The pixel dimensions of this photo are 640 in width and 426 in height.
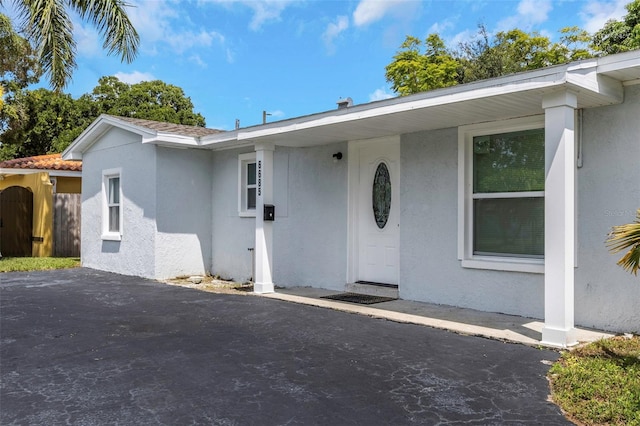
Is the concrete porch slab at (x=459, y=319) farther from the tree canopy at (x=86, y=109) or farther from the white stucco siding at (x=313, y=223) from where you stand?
the tree canopy at (x=86, y=109)

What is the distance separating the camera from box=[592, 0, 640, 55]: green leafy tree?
59.3ft

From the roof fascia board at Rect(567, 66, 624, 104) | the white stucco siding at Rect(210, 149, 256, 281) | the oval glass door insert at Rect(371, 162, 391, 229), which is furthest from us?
the white stucco siding at Rect(210, 149, 256, 281)

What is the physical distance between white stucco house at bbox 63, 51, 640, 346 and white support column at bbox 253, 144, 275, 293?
25mm

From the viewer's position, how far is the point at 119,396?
159 inches

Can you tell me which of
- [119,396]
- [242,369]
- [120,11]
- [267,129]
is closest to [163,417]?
[119,396]

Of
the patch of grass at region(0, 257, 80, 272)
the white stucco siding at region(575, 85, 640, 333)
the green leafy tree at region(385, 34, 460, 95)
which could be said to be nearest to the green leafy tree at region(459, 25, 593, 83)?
the green leafy tree at region(385, 34, 460, 95)

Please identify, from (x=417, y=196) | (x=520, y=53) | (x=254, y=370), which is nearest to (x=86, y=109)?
(x=520, y=53)

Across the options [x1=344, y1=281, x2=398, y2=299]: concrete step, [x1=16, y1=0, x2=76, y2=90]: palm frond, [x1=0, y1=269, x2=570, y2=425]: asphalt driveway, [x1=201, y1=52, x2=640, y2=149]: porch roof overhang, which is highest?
[x1=16, y1=0, x2=76, y2=90]: palm frond

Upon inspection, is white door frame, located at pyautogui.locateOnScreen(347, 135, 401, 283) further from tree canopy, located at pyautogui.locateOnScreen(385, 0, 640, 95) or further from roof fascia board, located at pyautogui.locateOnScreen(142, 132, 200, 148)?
tree canopy, located at pyautogui.locateOnScreen(385, 0, 640, 95)

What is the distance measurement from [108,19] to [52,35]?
53.1 inches

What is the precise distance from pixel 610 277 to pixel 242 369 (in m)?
4.30

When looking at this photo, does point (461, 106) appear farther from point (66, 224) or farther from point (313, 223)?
point (66, 224)

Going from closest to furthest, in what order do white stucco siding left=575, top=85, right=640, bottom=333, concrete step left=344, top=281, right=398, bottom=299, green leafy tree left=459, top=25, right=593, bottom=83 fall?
white stucco siding left=575, top=85, right=640, bottom=333 → concrete step left=344, top=281, right=398, bottom=299 → green leafy tree left=459, top=25, right=593, bottom=83

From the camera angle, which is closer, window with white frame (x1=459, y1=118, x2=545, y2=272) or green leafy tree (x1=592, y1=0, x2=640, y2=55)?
window with white frame (x1=459, y1=118, x2=545, y2=272)
